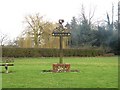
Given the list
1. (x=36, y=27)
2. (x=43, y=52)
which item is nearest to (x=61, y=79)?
(x=43, y=52)

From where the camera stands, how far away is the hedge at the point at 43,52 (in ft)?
145

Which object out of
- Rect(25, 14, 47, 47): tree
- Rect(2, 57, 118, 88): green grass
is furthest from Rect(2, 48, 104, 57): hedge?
Rect(2, 57, 118, 88): green grass

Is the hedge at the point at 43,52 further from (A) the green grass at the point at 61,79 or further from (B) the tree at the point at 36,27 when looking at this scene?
(A) the green grass at the point at 61,79

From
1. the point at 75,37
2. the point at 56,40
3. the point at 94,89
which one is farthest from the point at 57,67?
the point at 75,37

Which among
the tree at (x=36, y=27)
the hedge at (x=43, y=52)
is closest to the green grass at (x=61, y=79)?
the hedge at (x=43, y=52)

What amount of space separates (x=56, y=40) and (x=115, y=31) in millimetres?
10011

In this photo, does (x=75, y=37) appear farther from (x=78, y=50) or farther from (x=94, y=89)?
(x=94, y=89)

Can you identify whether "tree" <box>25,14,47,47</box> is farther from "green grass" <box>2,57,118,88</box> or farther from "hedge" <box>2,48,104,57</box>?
"green grass" <box>2,57,118,88</box>

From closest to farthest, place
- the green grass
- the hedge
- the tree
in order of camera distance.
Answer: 1. the green grass
2. the hedge
3. the tree

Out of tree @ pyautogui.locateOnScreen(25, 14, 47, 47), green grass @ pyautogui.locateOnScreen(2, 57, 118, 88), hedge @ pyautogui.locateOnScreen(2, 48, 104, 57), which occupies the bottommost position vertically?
green grass @ pyautogui.locateOnScreen(2, 57, 118, 88)

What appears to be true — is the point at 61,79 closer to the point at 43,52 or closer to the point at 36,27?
the point at 43,52

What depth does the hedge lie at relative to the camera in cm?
4431

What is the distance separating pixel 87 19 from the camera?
200 feet

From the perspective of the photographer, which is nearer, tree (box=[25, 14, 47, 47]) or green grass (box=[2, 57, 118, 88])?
green grass (box=[2, 57, 118, 88])
